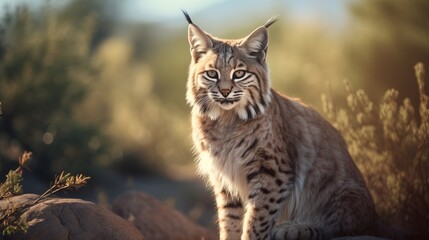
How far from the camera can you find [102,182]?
37.8ft

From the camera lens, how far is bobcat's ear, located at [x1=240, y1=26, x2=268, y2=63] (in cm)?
592

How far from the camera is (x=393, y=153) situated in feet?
23.8

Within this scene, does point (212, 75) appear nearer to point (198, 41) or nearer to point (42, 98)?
point (198, 41)

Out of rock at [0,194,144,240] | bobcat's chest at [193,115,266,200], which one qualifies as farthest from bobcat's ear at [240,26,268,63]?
rock at [0,194,144,240]

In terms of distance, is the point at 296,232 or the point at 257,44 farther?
the point at 257,44

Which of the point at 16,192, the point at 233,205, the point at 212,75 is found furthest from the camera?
the point at 233,205

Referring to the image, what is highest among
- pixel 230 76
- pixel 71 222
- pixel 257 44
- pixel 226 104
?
pixel 257 44

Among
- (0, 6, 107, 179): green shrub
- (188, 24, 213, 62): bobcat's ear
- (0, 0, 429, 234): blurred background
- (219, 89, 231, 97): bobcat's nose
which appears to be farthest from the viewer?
(0, 6, 107, 179): green shrub

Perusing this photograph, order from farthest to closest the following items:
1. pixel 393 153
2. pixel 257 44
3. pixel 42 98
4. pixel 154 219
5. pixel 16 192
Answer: pixel 42 98 → pixel 154 219 → pixel 393 153 → pixel 257 44 → pixel 16 192

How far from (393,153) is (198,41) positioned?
2554mm

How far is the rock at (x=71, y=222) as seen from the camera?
5.39 meters

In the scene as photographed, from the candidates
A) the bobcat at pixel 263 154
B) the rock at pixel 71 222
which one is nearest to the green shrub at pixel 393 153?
the bobcat at pixel 263 154

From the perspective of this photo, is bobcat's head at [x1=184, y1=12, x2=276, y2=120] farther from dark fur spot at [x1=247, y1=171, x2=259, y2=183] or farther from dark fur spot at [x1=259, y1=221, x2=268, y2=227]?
dark fur spot at [x1=259, y1=221, x2=268, y2=227]

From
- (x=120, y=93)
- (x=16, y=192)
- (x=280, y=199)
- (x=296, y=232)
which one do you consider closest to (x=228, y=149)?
(x=280, y=199)
